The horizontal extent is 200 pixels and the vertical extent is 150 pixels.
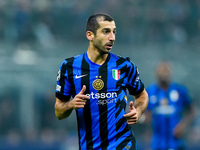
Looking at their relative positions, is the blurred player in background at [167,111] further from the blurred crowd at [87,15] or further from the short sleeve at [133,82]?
the blurred crowd at [87,15]

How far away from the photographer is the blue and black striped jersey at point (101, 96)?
185 inches

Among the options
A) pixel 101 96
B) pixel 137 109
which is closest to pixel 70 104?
pixel 101 96

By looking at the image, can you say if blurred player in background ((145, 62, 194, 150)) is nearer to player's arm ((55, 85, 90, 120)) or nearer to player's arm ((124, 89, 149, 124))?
player's arm ((124, 89, 149, 124))

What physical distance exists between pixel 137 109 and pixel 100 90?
46cm

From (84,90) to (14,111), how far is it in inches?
344

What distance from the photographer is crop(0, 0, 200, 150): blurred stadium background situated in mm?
12648

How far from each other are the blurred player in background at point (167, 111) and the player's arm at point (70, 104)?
344cm

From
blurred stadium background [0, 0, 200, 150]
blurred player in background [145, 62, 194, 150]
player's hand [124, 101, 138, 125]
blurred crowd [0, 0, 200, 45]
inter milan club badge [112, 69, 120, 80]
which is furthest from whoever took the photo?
blurred crowd [0, 0, 200, 45]

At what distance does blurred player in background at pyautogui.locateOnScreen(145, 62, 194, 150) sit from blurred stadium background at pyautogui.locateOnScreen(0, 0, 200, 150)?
10.3 ft

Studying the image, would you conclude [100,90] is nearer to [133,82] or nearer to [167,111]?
[133,82]

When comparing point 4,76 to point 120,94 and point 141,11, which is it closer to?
point 141,11

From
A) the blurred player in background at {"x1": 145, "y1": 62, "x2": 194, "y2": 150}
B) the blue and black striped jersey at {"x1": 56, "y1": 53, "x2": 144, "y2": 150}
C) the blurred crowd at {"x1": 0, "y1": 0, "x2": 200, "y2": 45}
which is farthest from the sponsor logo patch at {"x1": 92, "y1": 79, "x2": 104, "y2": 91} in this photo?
the blurred crowd at {"x1": 0, "y1": 0, "x2": 200, "y2": 45}

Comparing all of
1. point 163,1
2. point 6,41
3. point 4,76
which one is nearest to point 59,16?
point 6,41

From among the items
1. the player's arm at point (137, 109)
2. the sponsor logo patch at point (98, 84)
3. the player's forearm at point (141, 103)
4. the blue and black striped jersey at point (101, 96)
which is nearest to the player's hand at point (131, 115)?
the player's arm at point (137, 109)
